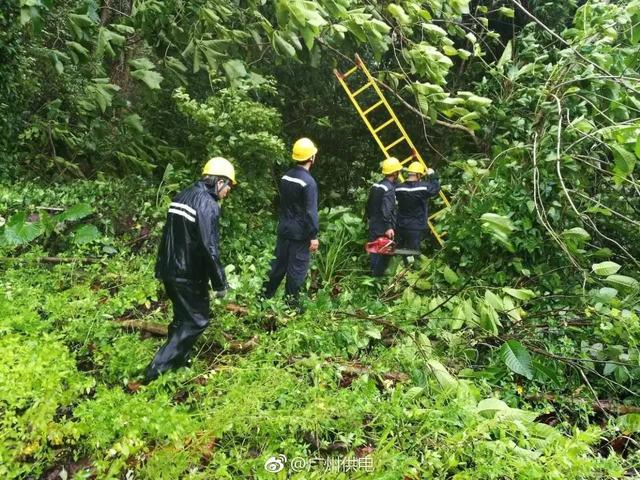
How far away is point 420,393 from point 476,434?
1.71 ft

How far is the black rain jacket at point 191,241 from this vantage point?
3.05 metres

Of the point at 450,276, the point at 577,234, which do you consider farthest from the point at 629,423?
the point at 450,276

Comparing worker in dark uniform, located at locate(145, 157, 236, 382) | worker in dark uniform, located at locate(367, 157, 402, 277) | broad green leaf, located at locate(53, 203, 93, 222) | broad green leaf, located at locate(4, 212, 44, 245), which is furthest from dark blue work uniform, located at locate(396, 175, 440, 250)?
broad green leaf, located at locate(4, 212, 44, 245)

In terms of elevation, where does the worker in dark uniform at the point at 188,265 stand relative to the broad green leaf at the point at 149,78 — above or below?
below

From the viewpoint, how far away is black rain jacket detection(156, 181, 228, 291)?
3051 millimetres

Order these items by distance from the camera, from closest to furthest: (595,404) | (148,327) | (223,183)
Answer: (223,183), (595,404), (148,327)

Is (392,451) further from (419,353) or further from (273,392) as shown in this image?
(419,353)

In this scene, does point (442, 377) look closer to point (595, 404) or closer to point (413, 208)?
point (595, 404)

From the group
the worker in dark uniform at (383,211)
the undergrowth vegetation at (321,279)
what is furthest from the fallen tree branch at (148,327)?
the worker in dark uniform at (383,211)

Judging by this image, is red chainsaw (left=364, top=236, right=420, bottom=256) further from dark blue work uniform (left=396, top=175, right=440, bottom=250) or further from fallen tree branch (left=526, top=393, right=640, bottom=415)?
fallen tree branch (left=526, top=393, right=640, bottom=415)

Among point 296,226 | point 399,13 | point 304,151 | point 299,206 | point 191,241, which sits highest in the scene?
point 399,13

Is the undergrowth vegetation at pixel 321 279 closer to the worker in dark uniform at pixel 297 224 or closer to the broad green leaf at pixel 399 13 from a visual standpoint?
the broad green leaf at pixel 399 13

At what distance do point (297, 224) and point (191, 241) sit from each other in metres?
1.58

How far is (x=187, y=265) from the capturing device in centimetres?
309
